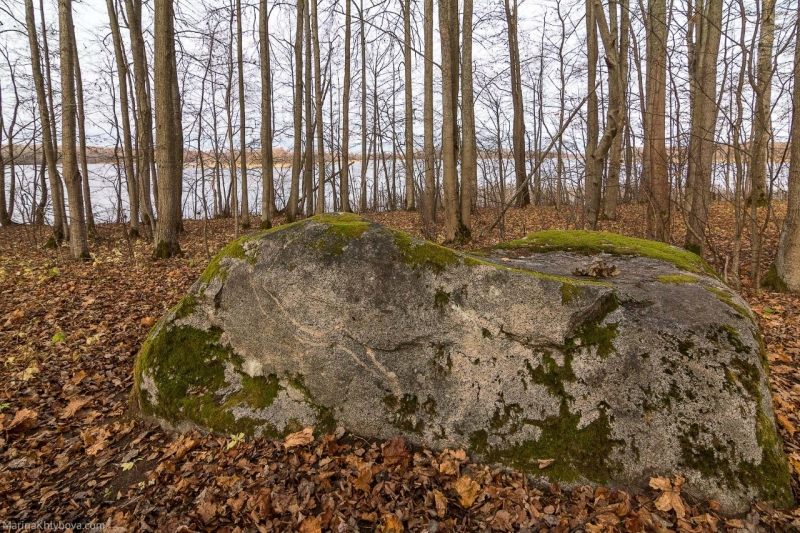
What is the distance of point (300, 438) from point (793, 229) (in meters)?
7.36

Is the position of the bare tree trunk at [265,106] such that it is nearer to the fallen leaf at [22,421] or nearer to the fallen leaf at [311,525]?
the fallen leaf at [22,421]

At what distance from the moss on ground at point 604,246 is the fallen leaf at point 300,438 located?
111 inches

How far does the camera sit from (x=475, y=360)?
2922mm

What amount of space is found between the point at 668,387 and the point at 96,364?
5439mm

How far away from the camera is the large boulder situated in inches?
99.0

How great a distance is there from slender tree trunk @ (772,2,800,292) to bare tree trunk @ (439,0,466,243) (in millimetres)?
5027

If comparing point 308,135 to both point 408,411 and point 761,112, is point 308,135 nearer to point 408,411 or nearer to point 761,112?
point 761,112

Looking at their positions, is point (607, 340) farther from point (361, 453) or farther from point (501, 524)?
point (361, 453)

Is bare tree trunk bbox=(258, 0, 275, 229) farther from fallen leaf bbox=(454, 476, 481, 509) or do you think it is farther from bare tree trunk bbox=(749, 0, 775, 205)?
bare tree trunk bbox=(749, 0, 775, 205)

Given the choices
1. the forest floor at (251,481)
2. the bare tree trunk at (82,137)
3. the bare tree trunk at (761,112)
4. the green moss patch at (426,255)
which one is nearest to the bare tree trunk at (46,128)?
the bare tree trunk at (82,137)

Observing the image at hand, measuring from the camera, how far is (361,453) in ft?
9.36

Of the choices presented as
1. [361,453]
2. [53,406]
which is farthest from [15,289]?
[361,453]

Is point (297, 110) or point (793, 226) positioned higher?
point (297, 110)

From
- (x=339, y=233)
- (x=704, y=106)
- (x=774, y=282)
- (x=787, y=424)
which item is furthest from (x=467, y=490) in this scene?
(x=704, y=106)
